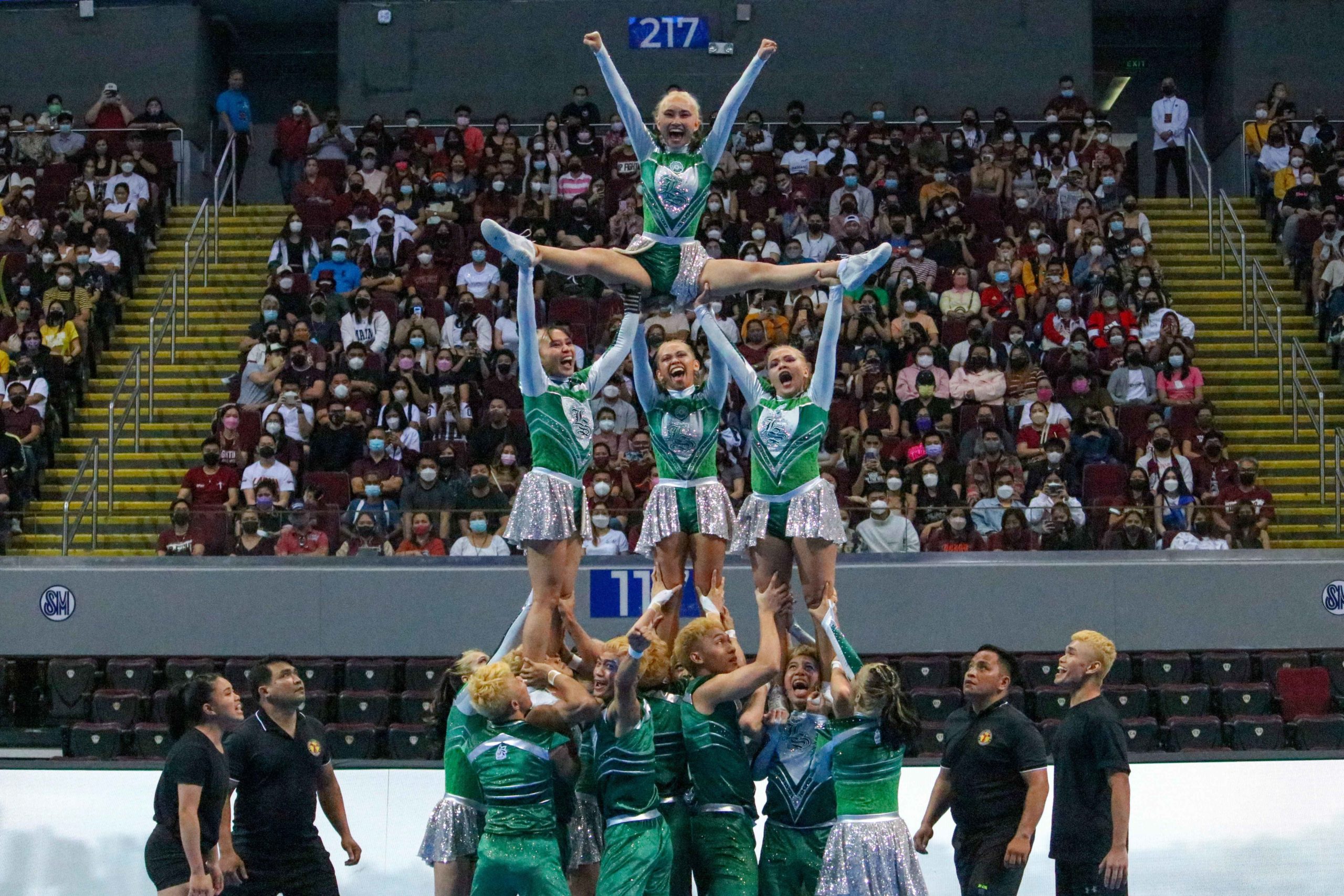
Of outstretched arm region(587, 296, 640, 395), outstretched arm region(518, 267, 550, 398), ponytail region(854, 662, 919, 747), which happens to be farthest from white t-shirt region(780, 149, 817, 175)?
ponytail region(854, 662, 919, 747)

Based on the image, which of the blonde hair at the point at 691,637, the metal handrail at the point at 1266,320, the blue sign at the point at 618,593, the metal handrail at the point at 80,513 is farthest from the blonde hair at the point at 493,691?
the metal handrail at the point at 1266,320

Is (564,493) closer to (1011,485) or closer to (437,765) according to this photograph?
(437,765)

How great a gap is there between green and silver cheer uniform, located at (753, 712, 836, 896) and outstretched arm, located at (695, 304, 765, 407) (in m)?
1.64

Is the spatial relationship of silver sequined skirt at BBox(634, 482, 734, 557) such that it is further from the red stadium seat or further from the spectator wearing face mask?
the red stadium seat

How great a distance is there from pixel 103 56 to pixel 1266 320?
13.8 m

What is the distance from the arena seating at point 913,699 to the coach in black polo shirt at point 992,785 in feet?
13.0

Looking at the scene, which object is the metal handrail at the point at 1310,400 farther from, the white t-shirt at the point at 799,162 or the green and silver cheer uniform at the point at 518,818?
the green and silver cheer uniform at the point at 518,818

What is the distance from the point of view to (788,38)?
19781 millimetres

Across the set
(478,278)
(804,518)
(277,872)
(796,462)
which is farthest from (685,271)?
(478,278)

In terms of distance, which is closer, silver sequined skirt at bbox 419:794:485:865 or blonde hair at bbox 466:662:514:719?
blonde hair at bbox 466:662:514:719

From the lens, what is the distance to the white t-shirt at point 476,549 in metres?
12.2

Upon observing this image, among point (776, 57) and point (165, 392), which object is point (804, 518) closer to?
point (165, 392)

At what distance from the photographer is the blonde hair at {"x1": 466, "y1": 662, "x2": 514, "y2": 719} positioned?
19.7 ft

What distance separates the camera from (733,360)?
7441 mm
